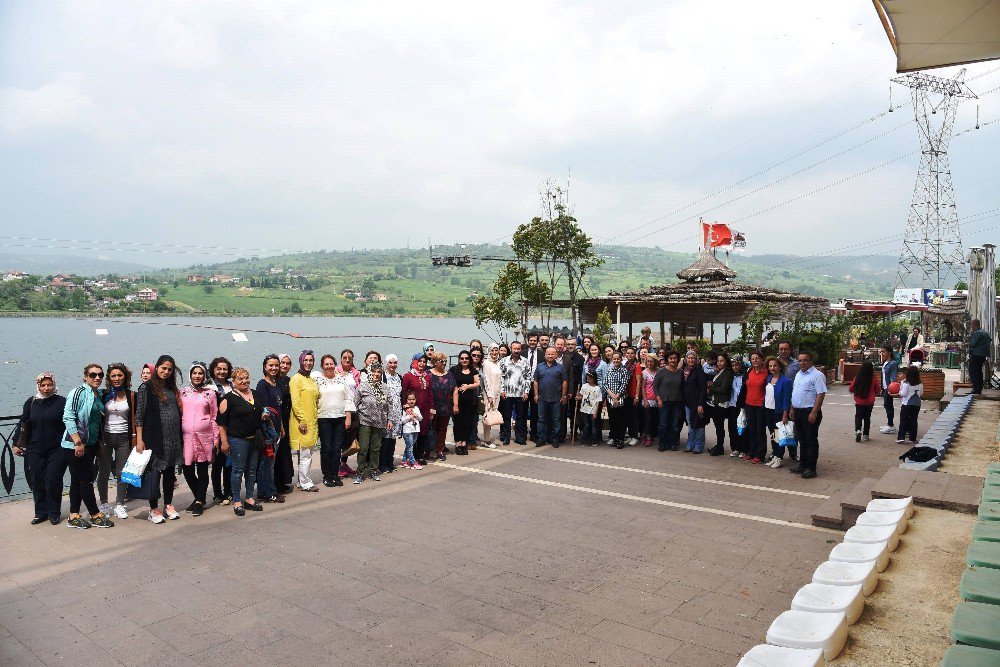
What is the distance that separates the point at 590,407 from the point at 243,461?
5.73m

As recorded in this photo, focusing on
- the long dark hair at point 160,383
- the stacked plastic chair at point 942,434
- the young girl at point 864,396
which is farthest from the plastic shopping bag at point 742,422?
the long dark hair at point 160,383

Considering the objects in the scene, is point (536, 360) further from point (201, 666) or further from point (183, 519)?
point (201, 666)

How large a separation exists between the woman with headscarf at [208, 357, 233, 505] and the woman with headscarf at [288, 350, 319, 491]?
2.42ft

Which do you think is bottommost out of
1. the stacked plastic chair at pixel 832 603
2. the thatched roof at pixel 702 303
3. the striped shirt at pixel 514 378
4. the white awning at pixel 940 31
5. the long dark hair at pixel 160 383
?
the stacked plastic chair at pixel 832 603

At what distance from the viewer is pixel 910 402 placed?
10633 millimetres

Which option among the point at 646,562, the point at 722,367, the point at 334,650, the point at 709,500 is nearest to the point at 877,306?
the point at 722,367

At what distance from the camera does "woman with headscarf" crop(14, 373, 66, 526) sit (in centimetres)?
618

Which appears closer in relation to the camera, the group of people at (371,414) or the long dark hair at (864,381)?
the group of people at (371,414)

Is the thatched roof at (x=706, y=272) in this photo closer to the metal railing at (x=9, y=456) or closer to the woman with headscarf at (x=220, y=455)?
the woman with headscarf at (x=220, y=455)

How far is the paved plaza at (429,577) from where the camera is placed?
397cm

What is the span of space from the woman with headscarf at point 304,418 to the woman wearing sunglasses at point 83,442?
1935 millimetres

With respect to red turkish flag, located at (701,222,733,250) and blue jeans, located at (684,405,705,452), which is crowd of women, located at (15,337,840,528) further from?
red turkish flag, located at (701,222,733,250)

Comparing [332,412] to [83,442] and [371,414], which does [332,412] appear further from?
[83,442]

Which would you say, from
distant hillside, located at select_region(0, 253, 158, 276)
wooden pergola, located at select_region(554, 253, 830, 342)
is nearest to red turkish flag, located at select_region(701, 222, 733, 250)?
wooden pergola, located at select_region(554, 253, 830, 342)
